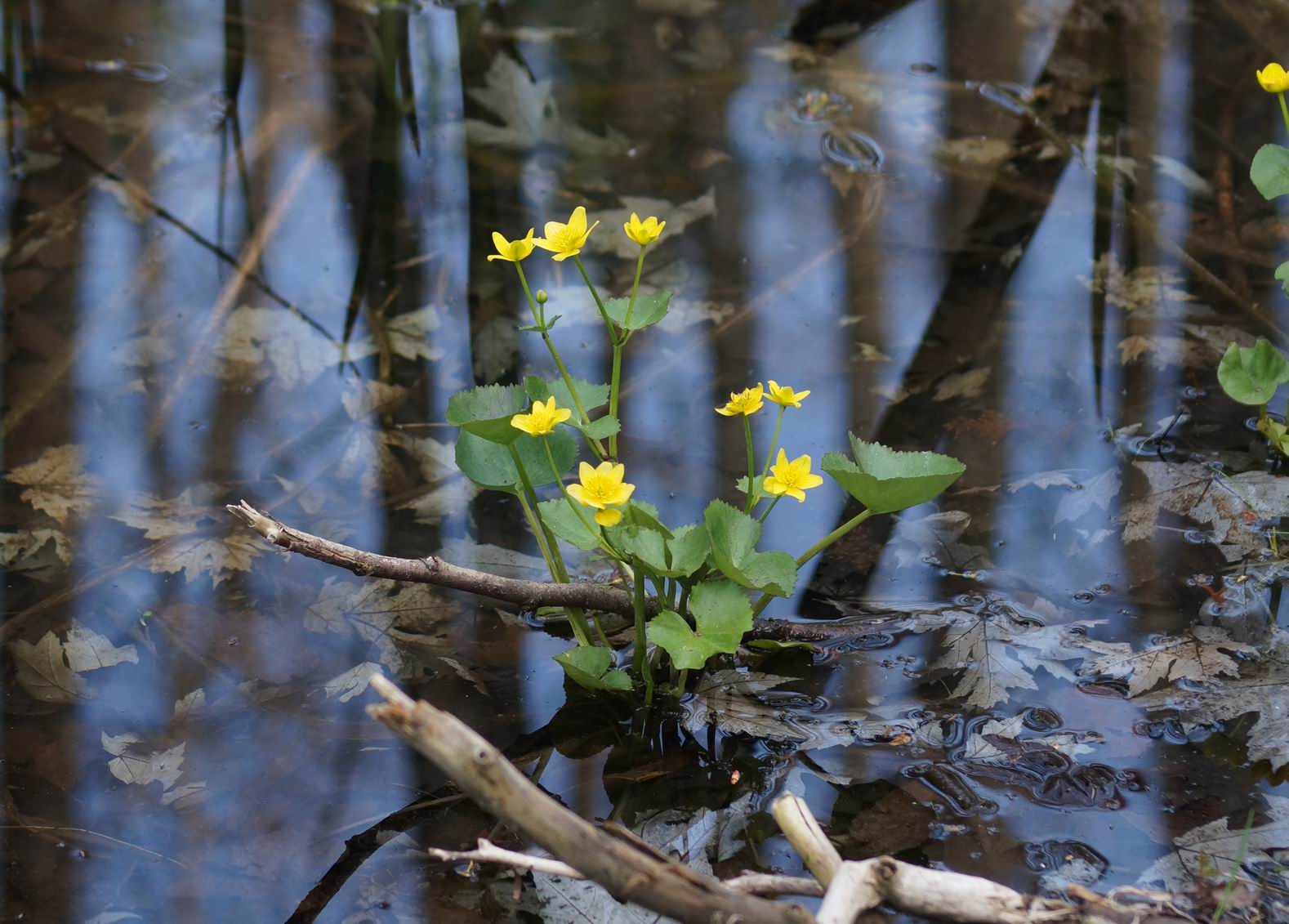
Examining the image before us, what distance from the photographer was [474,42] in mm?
4250

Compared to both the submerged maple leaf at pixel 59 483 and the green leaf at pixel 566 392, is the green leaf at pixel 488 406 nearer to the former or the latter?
the green leaf at pixel 566 392

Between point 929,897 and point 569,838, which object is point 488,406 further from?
point 929,897

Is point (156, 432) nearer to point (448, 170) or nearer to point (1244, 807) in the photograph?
A: point (448, 170)

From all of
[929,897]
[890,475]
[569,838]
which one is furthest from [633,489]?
[929,897]

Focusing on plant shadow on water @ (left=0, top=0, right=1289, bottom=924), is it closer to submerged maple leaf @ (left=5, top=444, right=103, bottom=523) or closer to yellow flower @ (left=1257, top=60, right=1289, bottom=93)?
submerged maple leaf @ (left=5, top=444, right=103, bottom=523)

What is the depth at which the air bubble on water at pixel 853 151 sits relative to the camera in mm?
3566

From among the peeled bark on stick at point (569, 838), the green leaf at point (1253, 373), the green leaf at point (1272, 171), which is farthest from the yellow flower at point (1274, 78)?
the peeled bark on stick at point (569, 838)

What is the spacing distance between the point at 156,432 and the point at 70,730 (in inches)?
36.6

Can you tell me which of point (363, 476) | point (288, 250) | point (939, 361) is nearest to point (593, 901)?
point (363, 476)

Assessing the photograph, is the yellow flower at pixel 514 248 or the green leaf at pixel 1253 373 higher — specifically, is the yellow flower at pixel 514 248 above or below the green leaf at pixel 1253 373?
above

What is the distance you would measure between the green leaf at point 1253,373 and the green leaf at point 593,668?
142 centimetres

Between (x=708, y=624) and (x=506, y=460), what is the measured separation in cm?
48

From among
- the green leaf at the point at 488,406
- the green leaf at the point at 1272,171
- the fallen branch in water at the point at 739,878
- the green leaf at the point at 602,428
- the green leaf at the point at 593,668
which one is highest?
the green leaf at the point at 1272,171

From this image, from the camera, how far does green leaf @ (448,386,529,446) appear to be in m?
1.80
